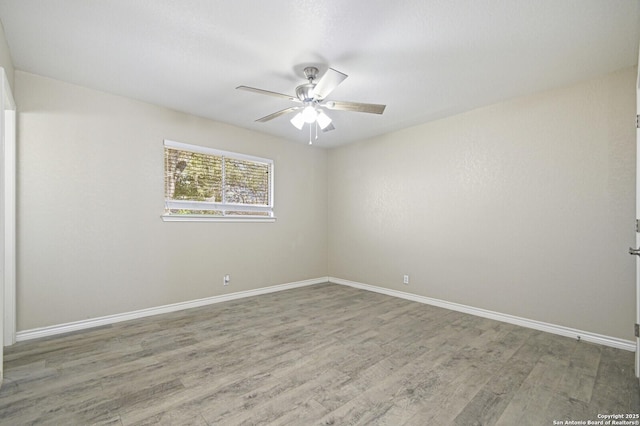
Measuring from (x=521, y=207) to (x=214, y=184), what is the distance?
3886 mm

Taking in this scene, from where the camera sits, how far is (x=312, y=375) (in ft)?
7.36

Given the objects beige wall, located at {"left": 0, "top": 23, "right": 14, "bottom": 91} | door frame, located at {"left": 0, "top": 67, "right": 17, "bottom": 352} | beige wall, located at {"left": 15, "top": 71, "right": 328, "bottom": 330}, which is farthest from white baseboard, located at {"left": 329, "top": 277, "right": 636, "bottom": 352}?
beige wall, located at {"left": 0, "top": 23, "right": 14, "bottom": 91}

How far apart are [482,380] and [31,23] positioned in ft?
13.7

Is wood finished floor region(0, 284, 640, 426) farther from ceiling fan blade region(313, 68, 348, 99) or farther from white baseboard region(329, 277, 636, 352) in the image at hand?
ceiling fan blade region(313, 68, 348, 99)

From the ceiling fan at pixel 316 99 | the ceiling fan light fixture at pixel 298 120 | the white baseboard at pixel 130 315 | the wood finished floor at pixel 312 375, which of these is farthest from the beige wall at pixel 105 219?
the ceiling fan at pixel 316 99

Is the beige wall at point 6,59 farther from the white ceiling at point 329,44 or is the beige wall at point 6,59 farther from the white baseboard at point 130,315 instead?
the white baseboard at point 130,315

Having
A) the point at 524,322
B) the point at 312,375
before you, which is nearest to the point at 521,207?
the point at 524,322

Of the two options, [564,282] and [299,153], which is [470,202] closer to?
[564,282]

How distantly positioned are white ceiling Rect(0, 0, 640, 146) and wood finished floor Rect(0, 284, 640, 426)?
2.55 metres

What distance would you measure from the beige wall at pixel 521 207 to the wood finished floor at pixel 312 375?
483mm

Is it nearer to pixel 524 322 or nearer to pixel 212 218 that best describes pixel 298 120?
pixel 212 218

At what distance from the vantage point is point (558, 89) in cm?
314

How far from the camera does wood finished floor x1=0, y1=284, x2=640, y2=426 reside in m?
1.80

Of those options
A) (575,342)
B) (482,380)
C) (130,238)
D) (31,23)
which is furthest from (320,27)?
(575,342)
